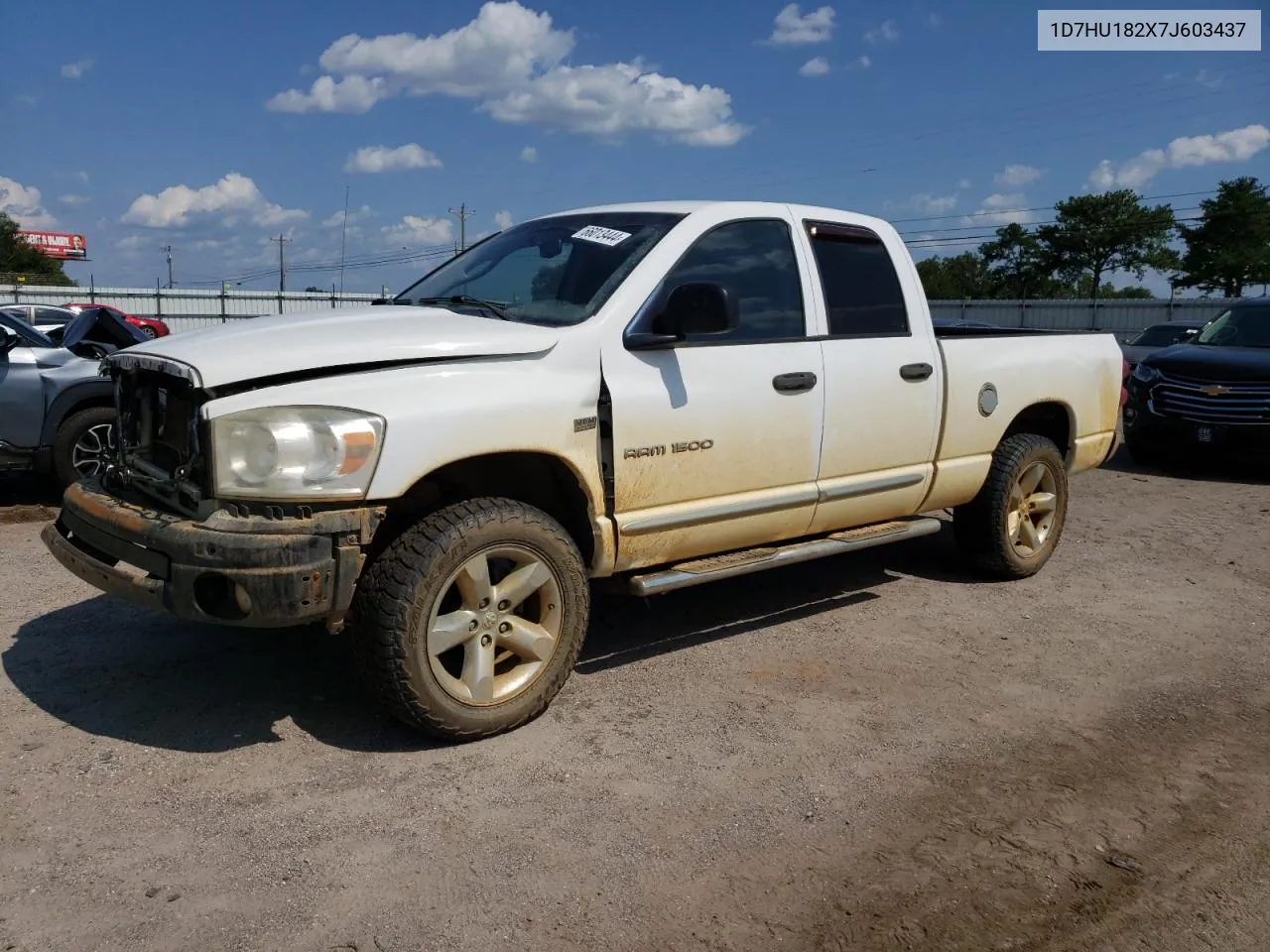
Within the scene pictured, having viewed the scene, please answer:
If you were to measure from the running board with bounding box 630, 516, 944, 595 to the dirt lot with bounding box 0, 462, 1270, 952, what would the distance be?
17.9 inches

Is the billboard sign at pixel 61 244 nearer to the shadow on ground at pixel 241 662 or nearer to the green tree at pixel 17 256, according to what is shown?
the green tree at pixel 17 256

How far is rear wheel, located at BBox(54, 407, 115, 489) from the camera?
760cm

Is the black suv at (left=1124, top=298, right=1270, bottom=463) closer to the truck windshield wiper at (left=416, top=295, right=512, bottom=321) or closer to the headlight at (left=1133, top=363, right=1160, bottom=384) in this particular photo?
the headlight at (left=1133, top=363, right=1160, bottom=384)

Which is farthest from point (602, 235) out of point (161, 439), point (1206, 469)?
point (1206, 469)

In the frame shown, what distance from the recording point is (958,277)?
74625mm

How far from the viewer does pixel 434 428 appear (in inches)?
138

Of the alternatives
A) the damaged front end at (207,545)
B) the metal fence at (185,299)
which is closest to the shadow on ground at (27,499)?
the damaged front end at (207,545)

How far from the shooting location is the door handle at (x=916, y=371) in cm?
507

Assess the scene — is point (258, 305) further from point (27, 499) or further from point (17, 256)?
point (17, 256)

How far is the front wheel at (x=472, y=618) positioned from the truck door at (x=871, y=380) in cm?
153

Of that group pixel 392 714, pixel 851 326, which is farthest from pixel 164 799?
pixel 851 326

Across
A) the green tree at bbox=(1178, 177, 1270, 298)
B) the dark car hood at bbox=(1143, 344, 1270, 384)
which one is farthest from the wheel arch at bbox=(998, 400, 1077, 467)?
the green tree at bbox=(1178, 177, 1270, 298)

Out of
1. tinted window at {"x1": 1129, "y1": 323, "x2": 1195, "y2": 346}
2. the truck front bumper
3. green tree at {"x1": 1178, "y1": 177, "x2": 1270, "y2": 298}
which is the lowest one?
the truck front bumper

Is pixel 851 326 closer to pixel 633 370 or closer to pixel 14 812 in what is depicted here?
pixel 633 370
